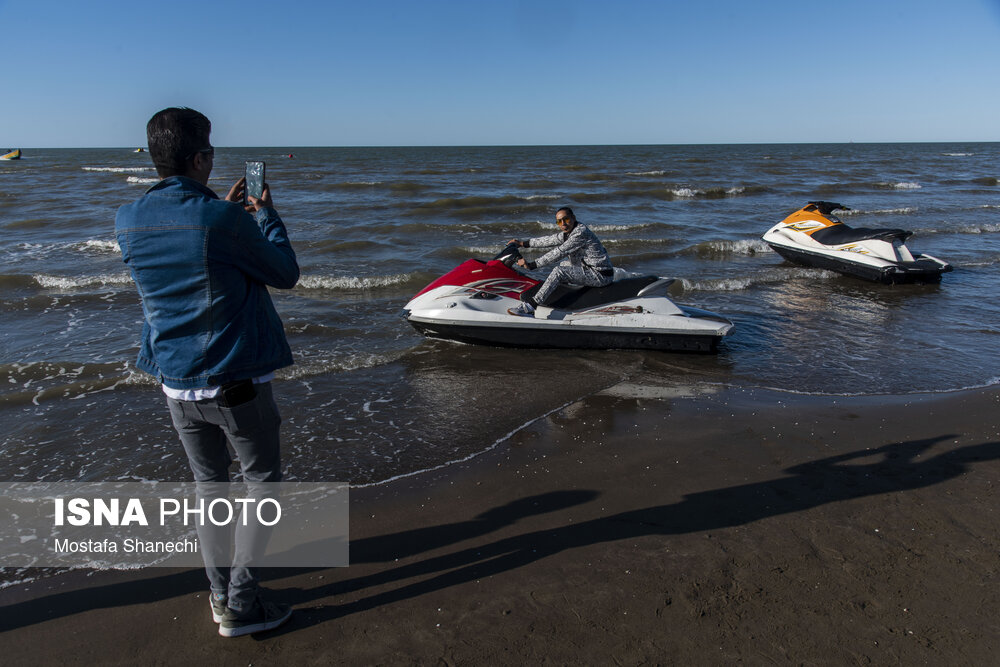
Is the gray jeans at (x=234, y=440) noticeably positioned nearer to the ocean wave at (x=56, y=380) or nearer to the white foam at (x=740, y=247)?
the ocean wave at (x=56, y=380)

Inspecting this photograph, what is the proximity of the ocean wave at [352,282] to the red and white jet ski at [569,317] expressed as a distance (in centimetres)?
382

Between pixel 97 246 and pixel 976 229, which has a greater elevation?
pixel 976 229

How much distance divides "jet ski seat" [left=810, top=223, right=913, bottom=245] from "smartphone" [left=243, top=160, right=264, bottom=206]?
11268 millimetres

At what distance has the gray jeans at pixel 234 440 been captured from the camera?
2.46 meters

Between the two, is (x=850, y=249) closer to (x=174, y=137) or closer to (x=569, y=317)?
(x=569, y=317)

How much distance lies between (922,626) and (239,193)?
11.7ft

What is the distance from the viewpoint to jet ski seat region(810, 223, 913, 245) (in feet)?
36.2

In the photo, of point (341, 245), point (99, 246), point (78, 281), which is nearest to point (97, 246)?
point (99, 246)

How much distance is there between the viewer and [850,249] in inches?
444

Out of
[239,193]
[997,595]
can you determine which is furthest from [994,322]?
[239,193]

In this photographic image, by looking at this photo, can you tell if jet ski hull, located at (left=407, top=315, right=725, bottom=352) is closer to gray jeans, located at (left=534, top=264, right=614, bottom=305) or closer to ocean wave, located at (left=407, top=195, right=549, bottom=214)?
gray jeans, located at (left=534, top=264, right=614, bottom=305)

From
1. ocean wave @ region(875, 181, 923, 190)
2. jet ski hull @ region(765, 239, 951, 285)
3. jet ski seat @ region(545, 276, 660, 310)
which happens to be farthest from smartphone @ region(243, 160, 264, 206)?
ocean wave @ region(875, 181, 923, 190)

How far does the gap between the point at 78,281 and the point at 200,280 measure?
10.8 meters

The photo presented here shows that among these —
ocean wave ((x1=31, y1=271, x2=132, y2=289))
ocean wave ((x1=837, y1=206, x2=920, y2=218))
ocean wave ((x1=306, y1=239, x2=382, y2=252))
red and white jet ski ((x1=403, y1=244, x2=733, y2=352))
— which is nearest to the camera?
red and white jet ski ((x1=403, y1=244, x2=733, y2=352))
